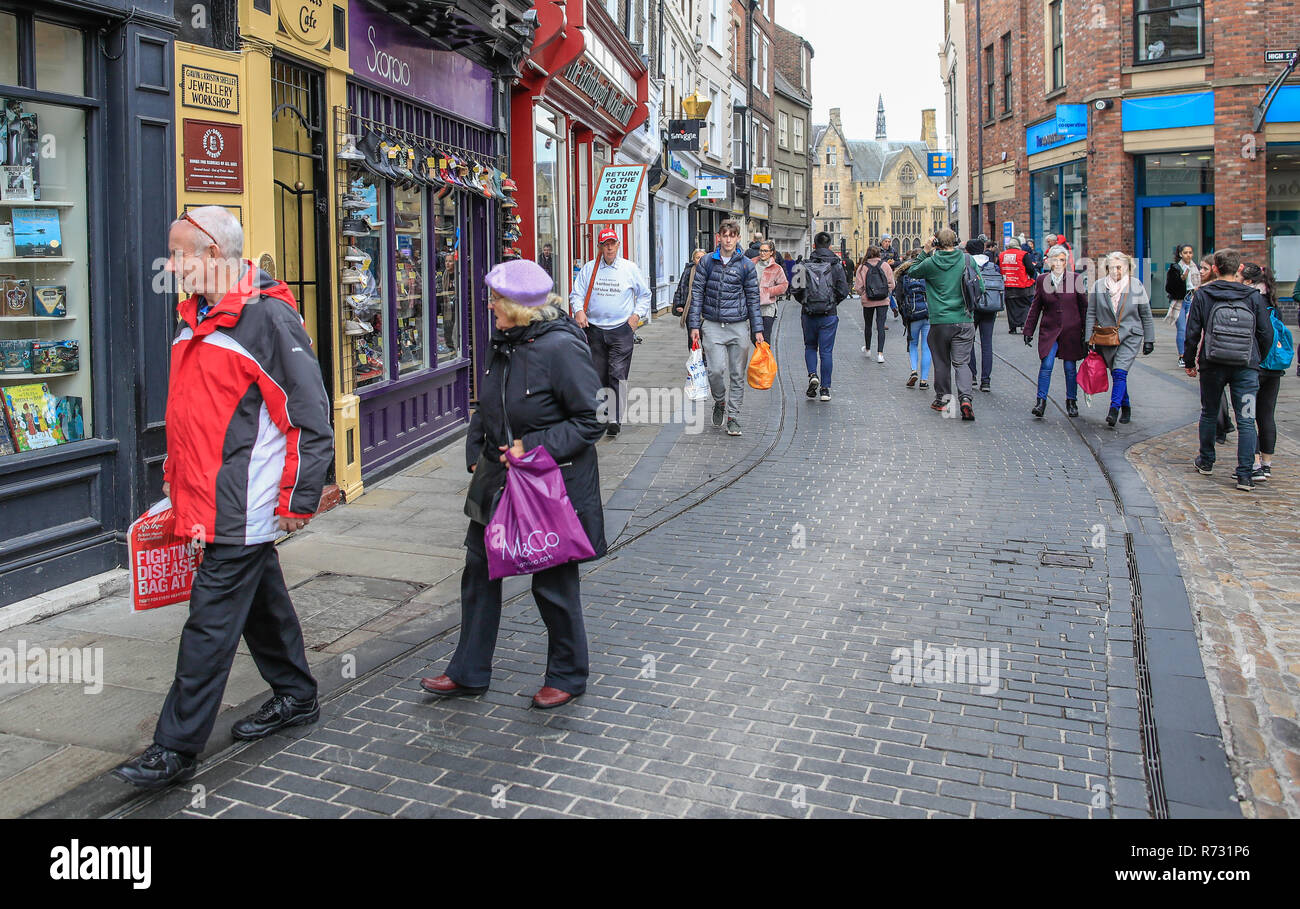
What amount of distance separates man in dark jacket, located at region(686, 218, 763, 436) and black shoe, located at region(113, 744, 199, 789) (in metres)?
7.76

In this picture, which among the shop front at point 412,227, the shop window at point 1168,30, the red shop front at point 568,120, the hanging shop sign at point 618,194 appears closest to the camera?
the shop front at point 412,227

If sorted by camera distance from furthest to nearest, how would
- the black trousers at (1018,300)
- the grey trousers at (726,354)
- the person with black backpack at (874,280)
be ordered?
the black trousers at (1018,300), the person with black backpack at (874,280), the grey trousers at (726,354)

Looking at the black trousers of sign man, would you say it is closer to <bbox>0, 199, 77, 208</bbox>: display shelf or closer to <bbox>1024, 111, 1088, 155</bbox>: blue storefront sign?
<bbox>0, 199, 77, 208</bbox>: display shelf

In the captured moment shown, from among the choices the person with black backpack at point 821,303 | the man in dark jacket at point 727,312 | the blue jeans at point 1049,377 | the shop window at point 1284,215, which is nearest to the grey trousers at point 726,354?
the man in dark jacket at point 727,312

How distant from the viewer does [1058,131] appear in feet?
81.8

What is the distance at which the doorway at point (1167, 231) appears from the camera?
23.7 m

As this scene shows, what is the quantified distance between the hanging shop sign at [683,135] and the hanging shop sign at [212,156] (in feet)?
66.1

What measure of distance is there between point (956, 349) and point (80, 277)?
8599mm

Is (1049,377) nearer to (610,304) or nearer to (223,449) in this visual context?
(610,304)

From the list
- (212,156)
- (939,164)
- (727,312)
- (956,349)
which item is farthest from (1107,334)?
(939,164)
